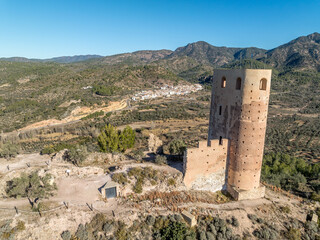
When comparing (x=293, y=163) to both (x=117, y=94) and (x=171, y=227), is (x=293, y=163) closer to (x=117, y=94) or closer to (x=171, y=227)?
(x=171, y=227)

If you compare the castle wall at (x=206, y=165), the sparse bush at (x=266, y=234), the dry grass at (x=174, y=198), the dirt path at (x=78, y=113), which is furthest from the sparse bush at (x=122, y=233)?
the dirt path at (x=78, y=113)

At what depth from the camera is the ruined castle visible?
52.6 feet

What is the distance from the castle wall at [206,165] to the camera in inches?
659

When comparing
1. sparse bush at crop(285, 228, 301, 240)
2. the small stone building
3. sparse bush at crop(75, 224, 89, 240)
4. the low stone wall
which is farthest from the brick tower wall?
sparse bush at crop(75, 224, 89, 240)

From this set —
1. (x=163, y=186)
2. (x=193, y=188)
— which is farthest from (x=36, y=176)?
(x=193, y=188)

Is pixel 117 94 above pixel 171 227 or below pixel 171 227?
above

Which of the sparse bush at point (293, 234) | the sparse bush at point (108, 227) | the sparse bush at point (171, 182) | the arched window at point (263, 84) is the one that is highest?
the arched window at point (263, 84)

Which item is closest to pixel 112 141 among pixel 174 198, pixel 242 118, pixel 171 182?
pixel 171 182

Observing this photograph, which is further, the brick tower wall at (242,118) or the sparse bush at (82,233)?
the brick tower wall at (242,118)

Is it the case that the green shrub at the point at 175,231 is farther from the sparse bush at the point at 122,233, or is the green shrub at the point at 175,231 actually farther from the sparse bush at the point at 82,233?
the sparse bush at the point at 82,233

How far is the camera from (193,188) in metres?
17.5

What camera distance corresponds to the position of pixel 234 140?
56.5ft

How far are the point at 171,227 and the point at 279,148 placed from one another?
37.9m

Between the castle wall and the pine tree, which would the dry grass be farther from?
the pine tree
